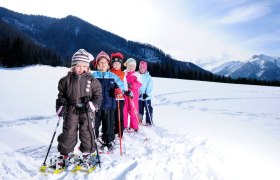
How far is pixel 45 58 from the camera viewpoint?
91.5 m

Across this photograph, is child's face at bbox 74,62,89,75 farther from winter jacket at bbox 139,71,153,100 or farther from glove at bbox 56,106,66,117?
winter jacket at bbox 139,71,153,100

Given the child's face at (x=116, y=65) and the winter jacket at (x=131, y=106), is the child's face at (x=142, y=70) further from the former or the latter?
the child's face at (x=116, y=65)

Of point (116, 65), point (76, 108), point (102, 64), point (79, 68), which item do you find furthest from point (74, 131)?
point (116, 65)

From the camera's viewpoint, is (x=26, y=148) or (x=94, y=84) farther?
(x=26, y=148)

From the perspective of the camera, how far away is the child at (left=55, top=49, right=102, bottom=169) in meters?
4.70

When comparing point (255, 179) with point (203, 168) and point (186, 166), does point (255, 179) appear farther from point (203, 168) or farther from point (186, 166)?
point (186, 166)

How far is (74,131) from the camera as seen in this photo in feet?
15.7

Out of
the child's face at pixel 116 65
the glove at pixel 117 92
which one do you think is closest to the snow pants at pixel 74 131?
the glove at pixel 117 92

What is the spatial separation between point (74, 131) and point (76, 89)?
73cm

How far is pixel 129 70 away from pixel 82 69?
3.09 meters

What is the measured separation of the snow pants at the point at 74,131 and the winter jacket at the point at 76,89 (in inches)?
7.0

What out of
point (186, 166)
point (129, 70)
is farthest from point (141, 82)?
point (186, 166)

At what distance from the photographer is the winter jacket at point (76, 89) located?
187 inches

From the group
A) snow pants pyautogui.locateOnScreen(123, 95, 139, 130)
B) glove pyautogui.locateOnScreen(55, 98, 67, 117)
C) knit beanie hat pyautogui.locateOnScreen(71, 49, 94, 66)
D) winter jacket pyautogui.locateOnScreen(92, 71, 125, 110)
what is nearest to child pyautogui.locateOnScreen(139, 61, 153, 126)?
snow pants pyautogui.locateOnScreen(123, 95, 139, 130)
